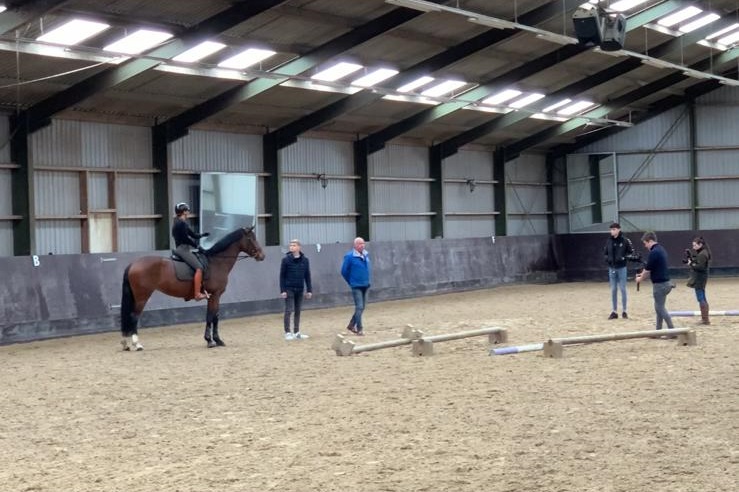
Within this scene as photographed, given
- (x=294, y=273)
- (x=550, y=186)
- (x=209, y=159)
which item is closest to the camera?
(x=294, y=273)

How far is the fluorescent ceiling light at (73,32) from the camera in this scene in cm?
1641

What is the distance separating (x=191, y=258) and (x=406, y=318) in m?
6.20

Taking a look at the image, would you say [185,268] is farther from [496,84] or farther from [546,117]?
[546,117]

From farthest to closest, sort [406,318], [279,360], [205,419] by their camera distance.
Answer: [406,318] → [279,360] → [205,419]

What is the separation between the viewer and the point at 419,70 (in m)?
22.6

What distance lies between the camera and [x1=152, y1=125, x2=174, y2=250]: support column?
70.5 feet

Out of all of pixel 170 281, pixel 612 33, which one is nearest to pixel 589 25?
pixel 612 33

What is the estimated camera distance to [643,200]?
33.8m

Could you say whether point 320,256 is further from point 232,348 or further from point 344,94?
point 232,348

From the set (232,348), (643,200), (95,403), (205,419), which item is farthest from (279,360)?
(643,200)

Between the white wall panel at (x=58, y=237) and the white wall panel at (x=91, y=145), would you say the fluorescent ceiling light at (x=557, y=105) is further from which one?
the white wall panel at (x=58, y=237)

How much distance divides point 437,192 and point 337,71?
8.36 meters

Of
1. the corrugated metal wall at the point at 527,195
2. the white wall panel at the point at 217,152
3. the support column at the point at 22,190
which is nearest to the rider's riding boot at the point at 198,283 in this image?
the support column at the point at 22,190

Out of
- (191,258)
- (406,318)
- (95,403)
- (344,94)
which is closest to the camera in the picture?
(95,403)
